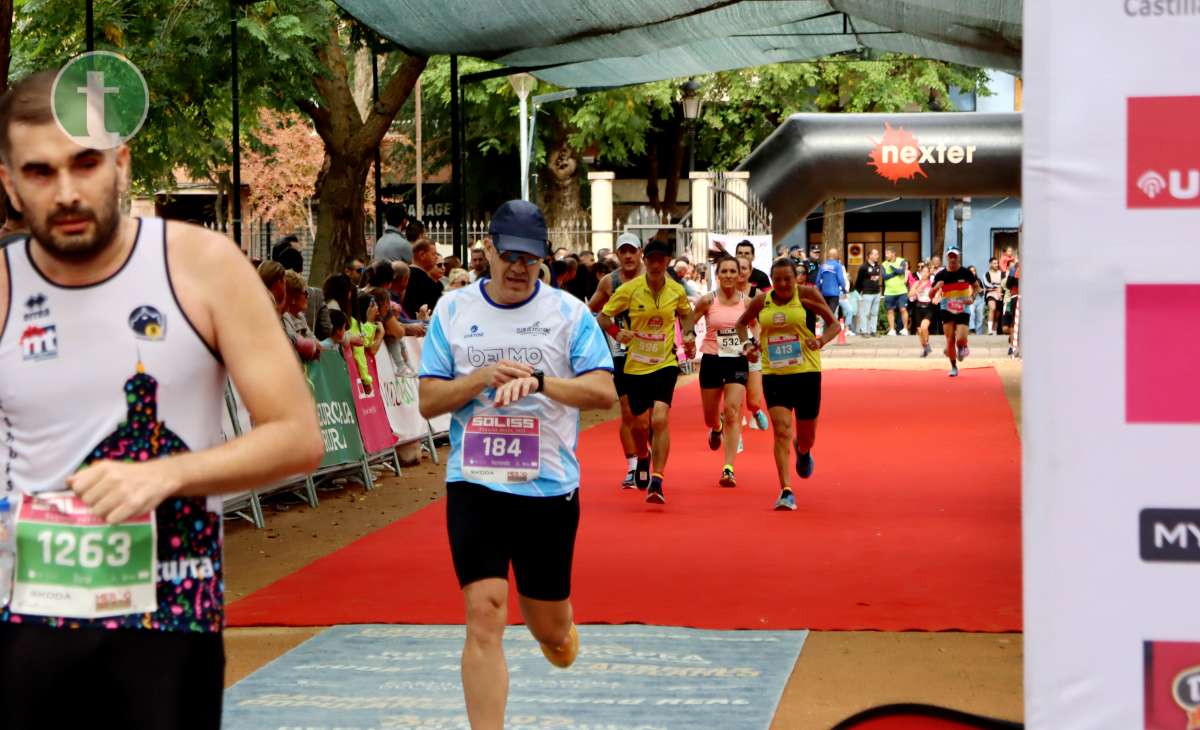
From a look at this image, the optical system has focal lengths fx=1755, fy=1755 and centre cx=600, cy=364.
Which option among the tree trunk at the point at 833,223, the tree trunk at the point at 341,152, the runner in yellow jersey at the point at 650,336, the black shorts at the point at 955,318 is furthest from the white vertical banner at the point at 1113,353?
the tree trunk at the point at 833,223

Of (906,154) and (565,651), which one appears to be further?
(906,154)

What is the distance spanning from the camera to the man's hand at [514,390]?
5.93 meters

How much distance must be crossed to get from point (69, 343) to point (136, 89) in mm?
445

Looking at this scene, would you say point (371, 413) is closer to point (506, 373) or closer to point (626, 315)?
point (626, 315)

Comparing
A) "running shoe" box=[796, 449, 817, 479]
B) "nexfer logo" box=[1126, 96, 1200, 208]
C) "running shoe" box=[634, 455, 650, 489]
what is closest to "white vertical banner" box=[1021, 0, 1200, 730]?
"nexfer logo" box=[1126, 96, 1200, 208]

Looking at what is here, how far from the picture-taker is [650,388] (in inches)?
529

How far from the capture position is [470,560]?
5.80 metres

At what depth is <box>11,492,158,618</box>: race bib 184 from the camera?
2.91 metres

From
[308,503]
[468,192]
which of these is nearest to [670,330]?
[308,503]

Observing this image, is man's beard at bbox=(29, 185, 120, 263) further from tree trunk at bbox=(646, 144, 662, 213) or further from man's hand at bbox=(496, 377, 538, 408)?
tree trunk at bbox=(646, 144, 662, 213)

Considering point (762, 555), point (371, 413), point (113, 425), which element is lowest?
point (762, 555)

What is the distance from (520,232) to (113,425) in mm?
3289

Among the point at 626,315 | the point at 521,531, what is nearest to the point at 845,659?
the point at 521,531

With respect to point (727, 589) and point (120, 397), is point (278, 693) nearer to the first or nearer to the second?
point (727, 589)
